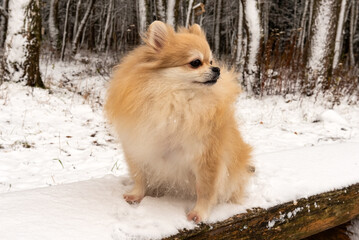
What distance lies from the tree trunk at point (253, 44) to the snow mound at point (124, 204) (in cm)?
510

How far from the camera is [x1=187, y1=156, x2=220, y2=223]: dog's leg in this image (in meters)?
1.89

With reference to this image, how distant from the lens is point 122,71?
208 cm

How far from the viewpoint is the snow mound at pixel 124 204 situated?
1581 mm

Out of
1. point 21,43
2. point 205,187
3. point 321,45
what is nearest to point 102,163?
point 205,187

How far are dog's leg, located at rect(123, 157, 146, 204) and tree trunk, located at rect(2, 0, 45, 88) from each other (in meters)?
4.67

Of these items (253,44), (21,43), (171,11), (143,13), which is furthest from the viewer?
(143,13)

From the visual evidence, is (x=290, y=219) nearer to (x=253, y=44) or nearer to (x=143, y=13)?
(x=253, y=44)

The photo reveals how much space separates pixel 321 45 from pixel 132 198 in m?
7.18

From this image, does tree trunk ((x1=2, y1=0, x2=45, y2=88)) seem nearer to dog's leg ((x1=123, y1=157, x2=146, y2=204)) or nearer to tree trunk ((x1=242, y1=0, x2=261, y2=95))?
dog's leg ((x1=123, y1=157, x2=146, y2=204))

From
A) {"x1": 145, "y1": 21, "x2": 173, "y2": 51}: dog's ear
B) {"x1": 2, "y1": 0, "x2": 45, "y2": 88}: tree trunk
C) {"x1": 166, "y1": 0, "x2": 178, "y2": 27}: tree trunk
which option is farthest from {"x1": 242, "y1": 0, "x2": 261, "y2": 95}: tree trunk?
{"x1": 145, "y1": 21, "x2": 173, "y2": 51}: dog's ear

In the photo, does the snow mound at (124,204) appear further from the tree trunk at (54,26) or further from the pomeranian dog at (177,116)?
the tree trunk at (54,26)

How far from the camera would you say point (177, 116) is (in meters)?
1.84

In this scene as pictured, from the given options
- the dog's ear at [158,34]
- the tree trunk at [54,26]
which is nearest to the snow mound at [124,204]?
the dog's ear at [158,34]

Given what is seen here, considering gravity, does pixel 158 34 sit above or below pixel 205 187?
above
